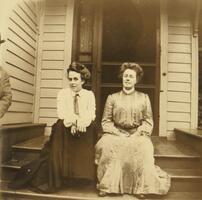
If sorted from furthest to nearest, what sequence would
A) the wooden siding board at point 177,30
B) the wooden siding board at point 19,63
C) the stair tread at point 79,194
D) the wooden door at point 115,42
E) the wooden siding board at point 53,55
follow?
the wooden siding board at point 177,30 → the wooden door at point 115,42 → the wooden siding board at point 53,55 → the wooden siding board at point 19,63 → the stair tread at point 79,194

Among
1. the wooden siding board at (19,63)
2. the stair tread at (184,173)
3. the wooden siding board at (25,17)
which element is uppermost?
the wooden siding board at (25,17)

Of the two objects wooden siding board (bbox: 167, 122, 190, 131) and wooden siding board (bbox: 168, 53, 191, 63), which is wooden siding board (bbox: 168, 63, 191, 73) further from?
wooden siding board (bbox: 167, 122, 190, 131)

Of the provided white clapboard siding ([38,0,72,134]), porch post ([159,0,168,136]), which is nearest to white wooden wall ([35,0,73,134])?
white clapboard siding ([38,0,72,134])

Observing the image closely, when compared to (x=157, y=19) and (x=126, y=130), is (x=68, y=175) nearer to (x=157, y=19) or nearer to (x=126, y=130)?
(x=126, y=130)

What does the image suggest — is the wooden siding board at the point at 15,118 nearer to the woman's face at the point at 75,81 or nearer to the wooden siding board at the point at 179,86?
the woman's face at the point at 75,81

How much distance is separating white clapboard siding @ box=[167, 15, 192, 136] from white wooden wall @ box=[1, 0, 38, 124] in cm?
72

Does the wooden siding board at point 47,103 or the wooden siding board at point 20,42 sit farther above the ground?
the wooden siding board at point 20,42

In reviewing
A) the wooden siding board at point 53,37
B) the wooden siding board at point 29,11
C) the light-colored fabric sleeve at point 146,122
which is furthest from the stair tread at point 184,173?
the wooden siding board at point 29,11

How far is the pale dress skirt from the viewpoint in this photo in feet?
4.15

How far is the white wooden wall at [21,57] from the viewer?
4.33 feet

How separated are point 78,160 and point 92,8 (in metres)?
0.97

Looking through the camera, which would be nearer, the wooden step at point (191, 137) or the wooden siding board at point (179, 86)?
the wooden step at point (191, 137)

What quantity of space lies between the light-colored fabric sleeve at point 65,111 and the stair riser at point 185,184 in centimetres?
50

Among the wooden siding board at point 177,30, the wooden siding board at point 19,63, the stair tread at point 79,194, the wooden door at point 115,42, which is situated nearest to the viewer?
the stair tread at point 79,194
